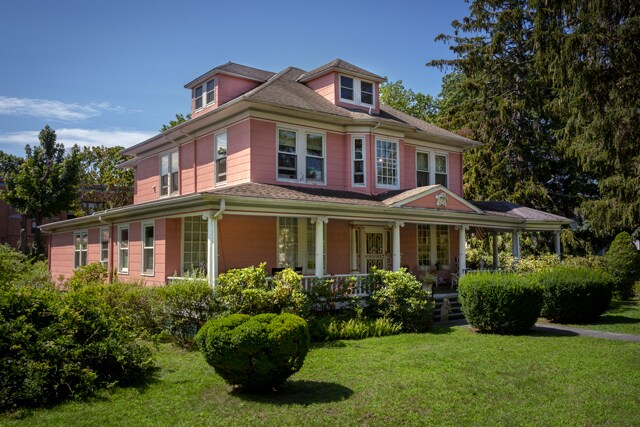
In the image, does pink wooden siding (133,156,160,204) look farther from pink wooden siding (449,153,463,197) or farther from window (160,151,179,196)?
pink wooden siding (449,153,463,197)

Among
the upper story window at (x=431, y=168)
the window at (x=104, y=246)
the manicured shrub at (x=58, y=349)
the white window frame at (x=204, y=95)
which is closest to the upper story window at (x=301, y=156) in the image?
the white window frame at (x=204, y=95)

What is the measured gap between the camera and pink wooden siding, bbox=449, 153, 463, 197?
74.4 ft

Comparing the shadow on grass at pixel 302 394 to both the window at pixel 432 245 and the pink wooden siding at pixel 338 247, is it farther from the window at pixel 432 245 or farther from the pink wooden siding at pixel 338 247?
the window at pixel 432 245

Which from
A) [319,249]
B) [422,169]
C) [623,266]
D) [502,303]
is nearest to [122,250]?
[319,249]

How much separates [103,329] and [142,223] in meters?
9.52

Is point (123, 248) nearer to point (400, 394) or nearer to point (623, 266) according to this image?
point (400, 394)

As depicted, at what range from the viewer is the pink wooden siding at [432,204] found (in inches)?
703

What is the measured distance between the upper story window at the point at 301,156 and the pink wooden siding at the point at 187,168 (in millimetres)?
4030

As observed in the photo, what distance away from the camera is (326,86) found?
20266 millimetres

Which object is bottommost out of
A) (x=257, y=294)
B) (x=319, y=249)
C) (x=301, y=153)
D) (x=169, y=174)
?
(x=257, y=294)

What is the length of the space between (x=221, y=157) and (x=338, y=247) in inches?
203

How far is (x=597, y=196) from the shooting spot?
33.2 meters

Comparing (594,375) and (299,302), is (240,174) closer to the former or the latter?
(299,302)

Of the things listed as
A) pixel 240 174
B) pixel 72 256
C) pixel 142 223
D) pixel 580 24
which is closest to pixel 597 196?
pixel 580 24
